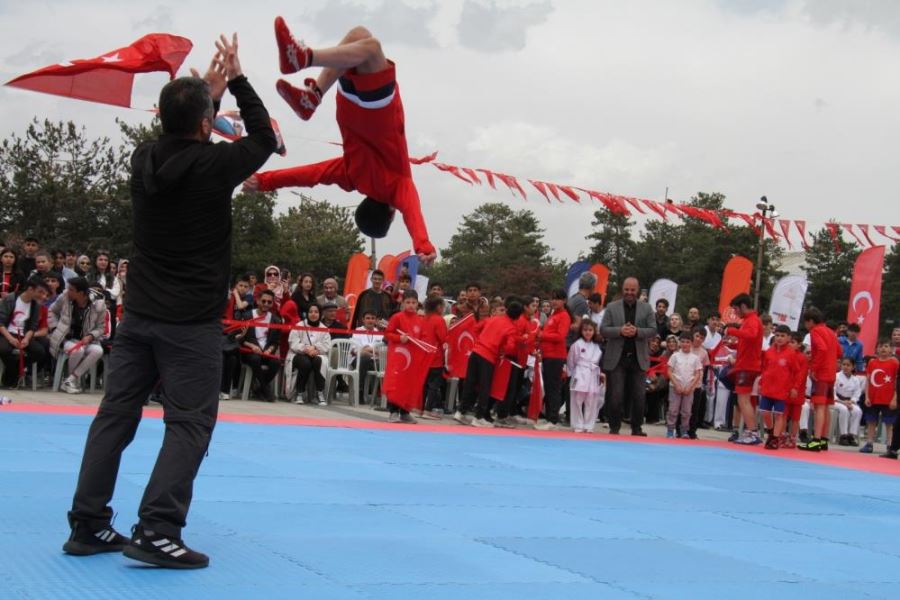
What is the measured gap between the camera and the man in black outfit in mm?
3924

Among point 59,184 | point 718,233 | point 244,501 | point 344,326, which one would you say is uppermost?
point 718,233

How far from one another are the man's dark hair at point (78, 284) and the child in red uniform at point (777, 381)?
7.40m

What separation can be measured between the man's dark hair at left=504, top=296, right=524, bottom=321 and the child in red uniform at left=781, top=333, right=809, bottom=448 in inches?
119

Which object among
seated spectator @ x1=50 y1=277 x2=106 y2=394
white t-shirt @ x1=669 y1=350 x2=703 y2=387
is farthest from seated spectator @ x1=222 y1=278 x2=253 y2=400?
white t-shirt @ x1=669 y1=350 x2=703 y2=387

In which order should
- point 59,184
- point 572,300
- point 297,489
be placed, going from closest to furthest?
point 297,489, point 572,300, point 59,184

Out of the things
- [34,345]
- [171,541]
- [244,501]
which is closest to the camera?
[171,541]

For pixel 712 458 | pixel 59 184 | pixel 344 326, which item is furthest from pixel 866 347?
pixel 59 184

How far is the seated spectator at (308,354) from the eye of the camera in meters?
12.4

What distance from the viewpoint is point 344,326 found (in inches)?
524

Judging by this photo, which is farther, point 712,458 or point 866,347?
point 866,347

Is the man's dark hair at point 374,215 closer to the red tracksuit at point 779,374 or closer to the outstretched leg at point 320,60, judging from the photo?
the outstretched leg at point 320,60

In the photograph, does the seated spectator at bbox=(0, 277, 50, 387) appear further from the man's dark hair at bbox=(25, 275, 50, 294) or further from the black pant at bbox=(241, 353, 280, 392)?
the black pant at bbox=(241, 353, 280, 392)

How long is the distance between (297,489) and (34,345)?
6124 millimetres

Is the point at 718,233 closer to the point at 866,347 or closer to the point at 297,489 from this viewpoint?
the point at 866,347
